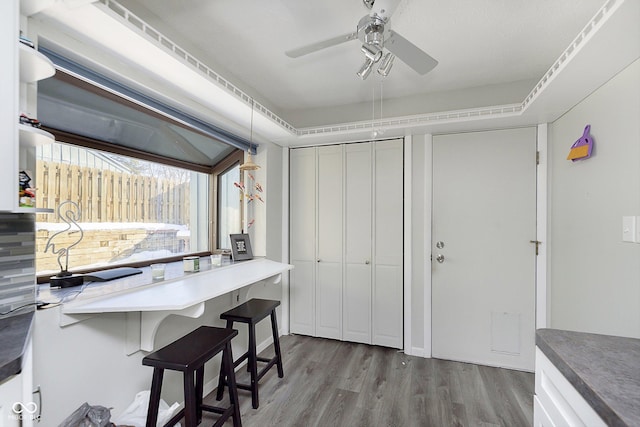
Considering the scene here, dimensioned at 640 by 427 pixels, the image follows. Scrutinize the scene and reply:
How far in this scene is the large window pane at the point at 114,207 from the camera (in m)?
1.54

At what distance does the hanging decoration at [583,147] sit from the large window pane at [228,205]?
2560 millimetres

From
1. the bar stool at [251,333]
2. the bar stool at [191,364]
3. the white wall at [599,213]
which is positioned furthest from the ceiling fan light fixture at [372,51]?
the bar stool at [251,333]

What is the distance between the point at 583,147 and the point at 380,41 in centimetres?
149

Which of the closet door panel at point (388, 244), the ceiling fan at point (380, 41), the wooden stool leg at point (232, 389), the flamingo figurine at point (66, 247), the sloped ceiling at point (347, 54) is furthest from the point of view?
the closet door panel at point (388, 244)

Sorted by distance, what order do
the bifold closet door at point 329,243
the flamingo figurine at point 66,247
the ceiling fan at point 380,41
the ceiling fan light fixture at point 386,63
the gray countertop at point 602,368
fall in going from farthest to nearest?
1. the bifold closet door at point 329,243
2. the ceiling fan light fixture at point 386,63
3. the flamingo figurine at point 66,247
4. the ceiling fan at point 380,41
5. the gray countertop at point 602,368

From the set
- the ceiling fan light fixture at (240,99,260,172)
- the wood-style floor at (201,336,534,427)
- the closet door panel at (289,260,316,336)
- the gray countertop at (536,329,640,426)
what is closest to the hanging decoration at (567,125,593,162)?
the gray countertop at (536,329,640,426)

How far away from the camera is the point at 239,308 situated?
218 centimetres

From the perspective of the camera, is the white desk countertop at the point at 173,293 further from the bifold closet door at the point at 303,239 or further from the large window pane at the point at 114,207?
the bifold closet door at the point at 303,239

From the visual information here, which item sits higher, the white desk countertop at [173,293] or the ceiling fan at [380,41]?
the ceiling fan at [380,41]

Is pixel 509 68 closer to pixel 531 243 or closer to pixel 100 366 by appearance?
pixel 531 243

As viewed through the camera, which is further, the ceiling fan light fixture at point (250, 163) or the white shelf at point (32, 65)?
the ceiling fan light fixture at point (250, 163)

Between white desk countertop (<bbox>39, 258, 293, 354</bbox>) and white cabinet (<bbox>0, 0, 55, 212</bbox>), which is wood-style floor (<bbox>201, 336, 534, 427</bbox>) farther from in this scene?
white cabinet (<bbox>0, 0, 55, 212</bbox>)

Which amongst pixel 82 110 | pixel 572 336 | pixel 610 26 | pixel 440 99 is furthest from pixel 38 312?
pixel 440 99

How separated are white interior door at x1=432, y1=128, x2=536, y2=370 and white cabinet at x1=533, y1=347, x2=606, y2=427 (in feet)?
5.16
